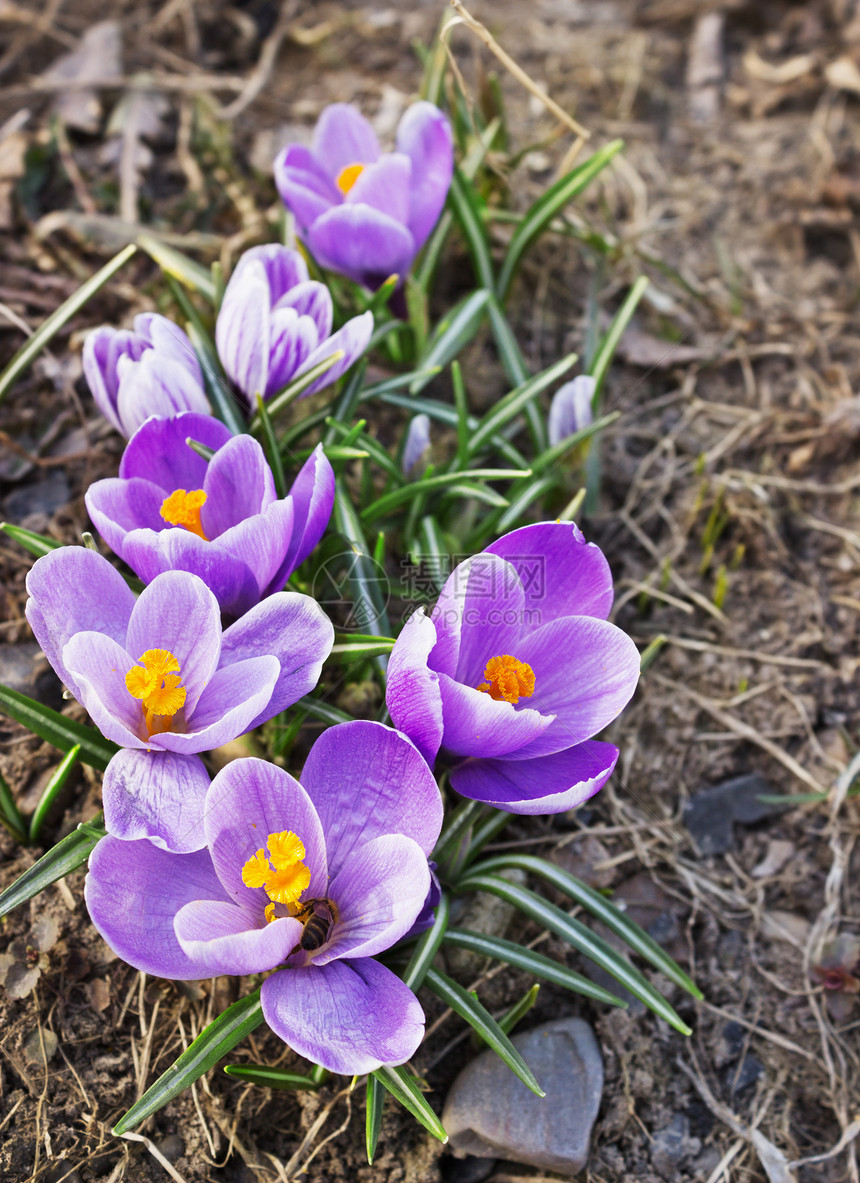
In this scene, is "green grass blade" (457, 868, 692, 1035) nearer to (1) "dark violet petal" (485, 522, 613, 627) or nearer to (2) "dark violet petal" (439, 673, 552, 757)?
(2) "dark violet petal" (439, 673, 552, 757)

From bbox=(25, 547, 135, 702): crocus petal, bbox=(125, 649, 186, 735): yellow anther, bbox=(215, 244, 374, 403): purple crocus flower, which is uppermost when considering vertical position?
bbox=(215, 244, 374, 403): purple crocus flower

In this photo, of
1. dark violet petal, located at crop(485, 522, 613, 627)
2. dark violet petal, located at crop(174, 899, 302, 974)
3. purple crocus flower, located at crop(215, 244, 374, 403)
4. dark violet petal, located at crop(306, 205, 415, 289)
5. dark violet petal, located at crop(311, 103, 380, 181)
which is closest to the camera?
dark violet petal, located at crop(174, 899, 302, 974)

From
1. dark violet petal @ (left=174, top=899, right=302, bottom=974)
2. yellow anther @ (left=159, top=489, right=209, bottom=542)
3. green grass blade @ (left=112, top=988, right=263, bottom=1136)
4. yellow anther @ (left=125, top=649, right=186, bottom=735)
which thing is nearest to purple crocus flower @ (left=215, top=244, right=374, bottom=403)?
yellow anther @ (left=159, top=489, right=209, bottom=542)

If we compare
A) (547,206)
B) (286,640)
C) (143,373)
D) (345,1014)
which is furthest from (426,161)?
(345,1014)

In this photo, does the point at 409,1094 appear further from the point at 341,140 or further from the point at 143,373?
the point at 341,140

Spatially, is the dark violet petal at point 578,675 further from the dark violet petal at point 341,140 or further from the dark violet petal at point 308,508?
the dark violet petal at point 341,140

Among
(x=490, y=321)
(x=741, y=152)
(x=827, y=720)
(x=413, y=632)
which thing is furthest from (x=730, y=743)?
(x=741, y=152)
